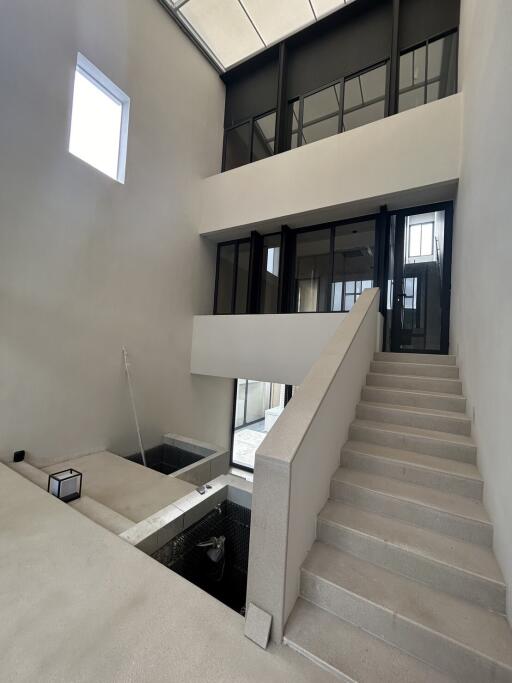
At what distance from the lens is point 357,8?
4.85 m

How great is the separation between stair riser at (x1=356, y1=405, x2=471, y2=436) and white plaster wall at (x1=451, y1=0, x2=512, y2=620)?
0.66 ft

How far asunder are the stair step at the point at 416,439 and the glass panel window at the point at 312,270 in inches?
111

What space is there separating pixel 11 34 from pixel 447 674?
5.95m

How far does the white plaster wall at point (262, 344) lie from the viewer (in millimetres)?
4418

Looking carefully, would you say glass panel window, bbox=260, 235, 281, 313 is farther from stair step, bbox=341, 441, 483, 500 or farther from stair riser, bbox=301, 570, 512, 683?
stair riser, bbox=301, 570, 512, 683

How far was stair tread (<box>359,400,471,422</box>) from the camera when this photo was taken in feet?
7.93

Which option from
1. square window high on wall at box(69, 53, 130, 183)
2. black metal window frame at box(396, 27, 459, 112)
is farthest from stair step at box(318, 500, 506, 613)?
black metal window frame at box(396, 27, 459, 112)

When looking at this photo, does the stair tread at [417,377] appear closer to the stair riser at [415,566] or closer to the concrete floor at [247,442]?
the stair riser at [415,566]

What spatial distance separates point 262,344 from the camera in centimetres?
486

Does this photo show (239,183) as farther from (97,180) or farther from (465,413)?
(465,413)

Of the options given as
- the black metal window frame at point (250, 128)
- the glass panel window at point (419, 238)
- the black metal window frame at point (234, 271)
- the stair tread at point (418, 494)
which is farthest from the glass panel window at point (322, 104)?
the stair tread at point (418, 494)

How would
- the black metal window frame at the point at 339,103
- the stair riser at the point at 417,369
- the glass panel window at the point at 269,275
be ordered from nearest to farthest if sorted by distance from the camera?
the stair riser at the point at 417,369, the black metal window frame at the point at 339,103, the glass panel window at the point at 269,275

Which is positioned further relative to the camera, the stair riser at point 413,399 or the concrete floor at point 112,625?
the stair riser at point 413,399

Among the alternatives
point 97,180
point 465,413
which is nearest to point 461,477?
point 465,413
